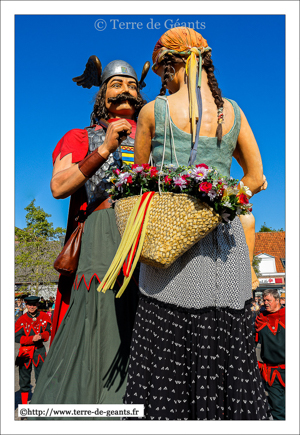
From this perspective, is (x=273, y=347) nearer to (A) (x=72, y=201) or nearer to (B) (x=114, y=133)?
(A) (x=72, y=201)

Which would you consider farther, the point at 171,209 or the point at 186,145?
the point at 186,145

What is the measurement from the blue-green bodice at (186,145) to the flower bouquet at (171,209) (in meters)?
0.13

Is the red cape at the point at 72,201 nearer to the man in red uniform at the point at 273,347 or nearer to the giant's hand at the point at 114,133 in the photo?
the giant's hand at the point at 114,133

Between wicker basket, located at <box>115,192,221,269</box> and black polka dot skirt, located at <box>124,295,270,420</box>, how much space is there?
1.27 ft

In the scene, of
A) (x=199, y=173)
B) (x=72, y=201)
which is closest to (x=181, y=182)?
(x=199, y=173)

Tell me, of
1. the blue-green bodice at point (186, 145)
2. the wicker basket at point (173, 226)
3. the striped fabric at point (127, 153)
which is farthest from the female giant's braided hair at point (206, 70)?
the striped fabric at point (127, 153)

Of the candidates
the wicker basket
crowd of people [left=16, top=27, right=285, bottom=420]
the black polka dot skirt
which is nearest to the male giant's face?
crowd of people [left=16, top=27, right=285, bottom=420]

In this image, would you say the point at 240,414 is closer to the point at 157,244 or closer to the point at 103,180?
the point at 157,244

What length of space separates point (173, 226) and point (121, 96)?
195 centimetres

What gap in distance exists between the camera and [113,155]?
3.71m

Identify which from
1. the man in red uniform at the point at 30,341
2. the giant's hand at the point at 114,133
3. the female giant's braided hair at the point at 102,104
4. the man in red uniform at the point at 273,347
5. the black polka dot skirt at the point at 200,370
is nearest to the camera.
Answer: the black polka dot skirt at the point at 200,370

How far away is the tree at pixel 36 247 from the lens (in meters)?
21.7

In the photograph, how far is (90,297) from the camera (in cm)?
326
